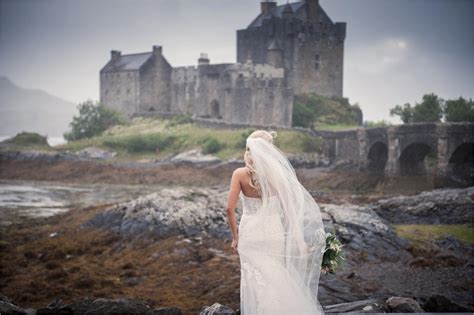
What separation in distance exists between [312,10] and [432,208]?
113ft

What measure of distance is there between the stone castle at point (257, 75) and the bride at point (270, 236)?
134ft

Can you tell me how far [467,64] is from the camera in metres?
24.7

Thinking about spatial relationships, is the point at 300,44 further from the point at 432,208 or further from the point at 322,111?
the point at 432,208

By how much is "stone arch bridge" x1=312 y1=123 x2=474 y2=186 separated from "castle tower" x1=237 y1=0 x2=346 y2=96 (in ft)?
36.7

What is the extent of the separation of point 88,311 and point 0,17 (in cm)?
2491

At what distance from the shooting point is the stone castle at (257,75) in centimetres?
4884

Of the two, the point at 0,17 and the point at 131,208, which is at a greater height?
the point at 0,17

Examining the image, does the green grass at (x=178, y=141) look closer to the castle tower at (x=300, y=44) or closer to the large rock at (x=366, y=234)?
the castle tower at (x=300, y=44)

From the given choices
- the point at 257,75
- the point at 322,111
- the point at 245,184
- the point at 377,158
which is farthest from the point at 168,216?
the point at 322,111

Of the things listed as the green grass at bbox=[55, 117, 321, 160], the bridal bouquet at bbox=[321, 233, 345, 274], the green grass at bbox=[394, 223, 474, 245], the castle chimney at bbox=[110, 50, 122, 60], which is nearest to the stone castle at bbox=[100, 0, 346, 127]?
the green grass at bbox=[55, 117, 321, 160]

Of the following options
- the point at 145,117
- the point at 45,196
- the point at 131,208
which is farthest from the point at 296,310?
the point at 145,117

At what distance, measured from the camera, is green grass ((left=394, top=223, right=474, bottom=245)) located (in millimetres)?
19266

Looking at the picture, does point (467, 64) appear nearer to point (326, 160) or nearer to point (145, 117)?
point (326, 160)

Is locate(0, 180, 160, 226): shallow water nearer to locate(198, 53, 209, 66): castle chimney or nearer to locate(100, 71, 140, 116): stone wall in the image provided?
locate(198, 53, 209, 66): castle chimney
